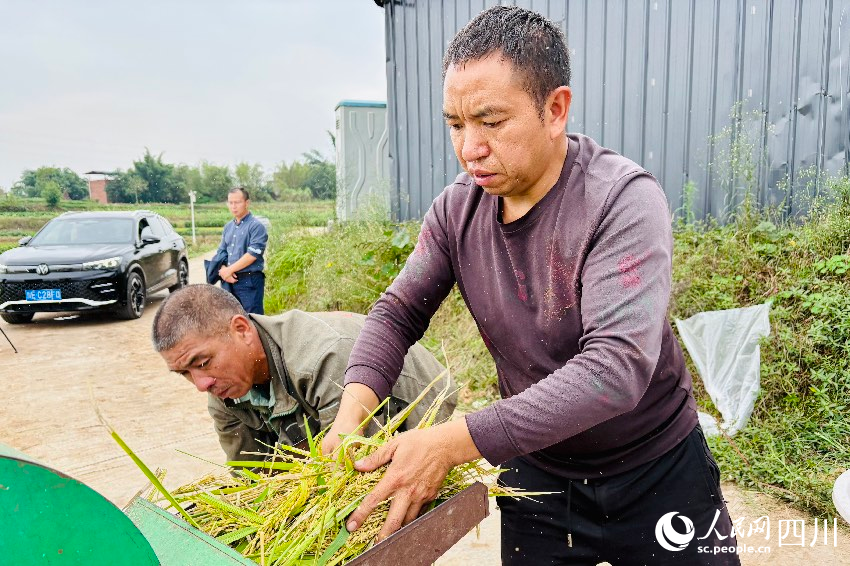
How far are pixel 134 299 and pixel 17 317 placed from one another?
173 centimetres

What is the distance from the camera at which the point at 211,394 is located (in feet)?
9.05

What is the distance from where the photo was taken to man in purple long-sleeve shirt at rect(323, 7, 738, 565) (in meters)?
1.34

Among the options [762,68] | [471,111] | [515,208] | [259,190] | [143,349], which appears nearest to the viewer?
[471,111]

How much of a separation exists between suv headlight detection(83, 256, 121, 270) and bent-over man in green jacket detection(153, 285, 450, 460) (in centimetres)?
816

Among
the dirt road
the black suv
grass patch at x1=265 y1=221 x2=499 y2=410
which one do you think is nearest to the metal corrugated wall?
grass patch at x1=265 y1=221 x2=499 y2=410

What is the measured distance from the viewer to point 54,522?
1027mm

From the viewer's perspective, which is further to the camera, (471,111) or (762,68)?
(762,68)

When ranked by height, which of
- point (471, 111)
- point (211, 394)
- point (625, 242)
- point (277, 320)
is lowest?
point (211, 394)

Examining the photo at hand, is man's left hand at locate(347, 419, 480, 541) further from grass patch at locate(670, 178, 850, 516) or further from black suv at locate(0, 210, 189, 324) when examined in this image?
black suv at locate(0, 210, 189, 324)

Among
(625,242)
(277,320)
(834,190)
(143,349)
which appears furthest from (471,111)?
(143,349)

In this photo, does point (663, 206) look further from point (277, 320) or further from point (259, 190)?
point (259, 190)

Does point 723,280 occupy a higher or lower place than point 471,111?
lower

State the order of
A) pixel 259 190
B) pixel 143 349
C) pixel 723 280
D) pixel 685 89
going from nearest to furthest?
pixel 723 280 → pixel 685 89 → pixel 143 349 → pixel 259 190

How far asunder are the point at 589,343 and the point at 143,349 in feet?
27.5
